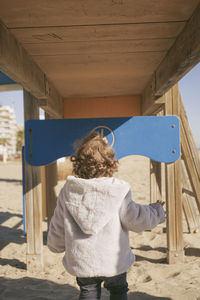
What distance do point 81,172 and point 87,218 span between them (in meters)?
0.27

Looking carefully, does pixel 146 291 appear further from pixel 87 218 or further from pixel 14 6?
pixel 14 6

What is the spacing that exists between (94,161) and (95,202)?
24 cm

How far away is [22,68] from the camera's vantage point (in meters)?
2.46

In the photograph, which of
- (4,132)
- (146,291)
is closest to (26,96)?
(146,291)

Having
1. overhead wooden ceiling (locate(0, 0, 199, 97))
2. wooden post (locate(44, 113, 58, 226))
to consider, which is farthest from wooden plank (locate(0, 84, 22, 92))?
wooden post (locate(44, 113, 58, 226))

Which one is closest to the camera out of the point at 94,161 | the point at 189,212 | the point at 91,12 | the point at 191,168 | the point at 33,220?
the point at 94,161

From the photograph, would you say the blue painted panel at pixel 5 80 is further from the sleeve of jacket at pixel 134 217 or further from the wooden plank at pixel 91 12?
the sleeve of jacket at pixel 134 217

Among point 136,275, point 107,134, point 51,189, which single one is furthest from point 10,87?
point 136,275

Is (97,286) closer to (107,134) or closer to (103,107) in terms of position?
(107,134)

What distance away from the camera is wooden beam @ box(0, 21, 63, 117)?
206 cm

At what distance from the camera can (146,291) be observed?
2.62 meters

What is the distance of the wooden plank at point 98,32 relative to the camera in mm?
2104

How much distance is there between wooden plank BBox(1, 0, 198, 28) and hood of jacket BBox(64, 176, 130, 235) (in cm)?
108

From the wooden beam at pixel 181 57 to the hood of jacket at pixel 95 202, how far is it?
1.12m
